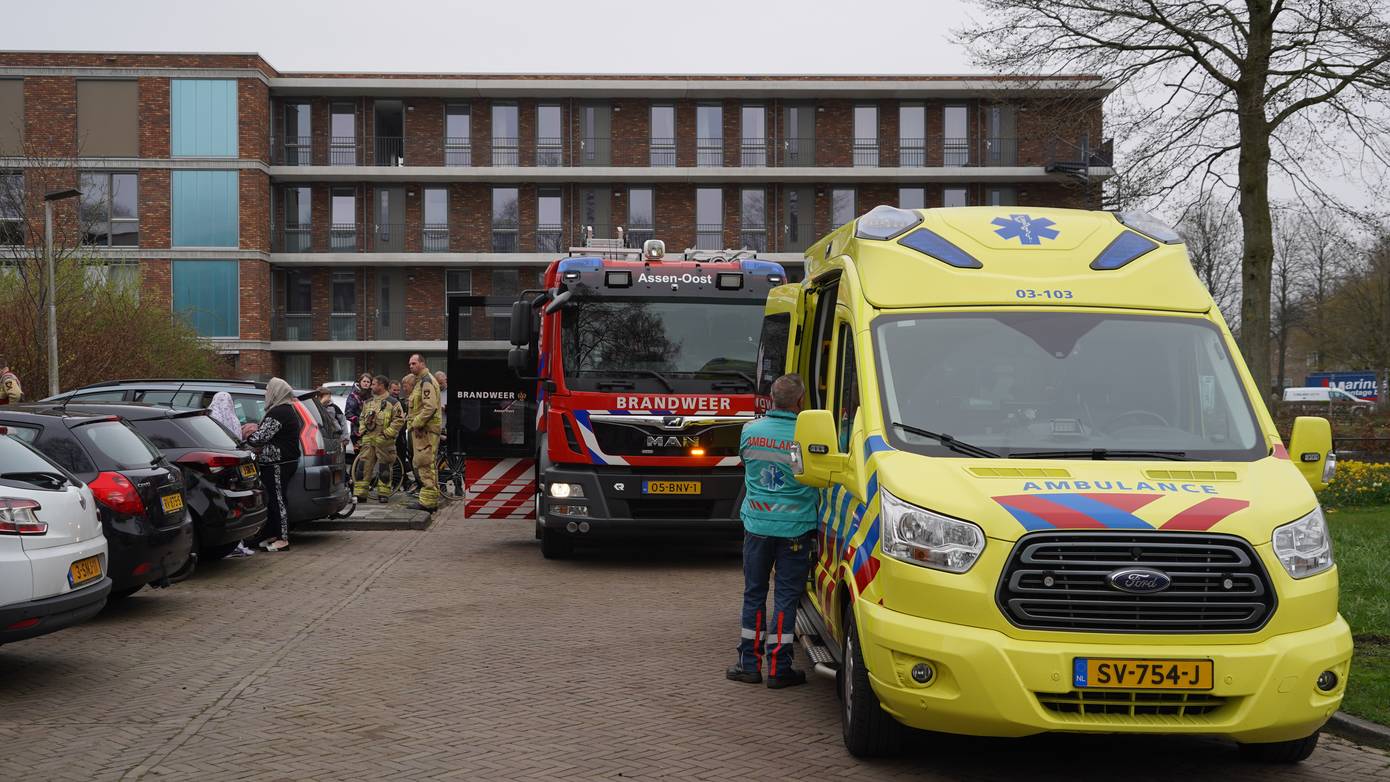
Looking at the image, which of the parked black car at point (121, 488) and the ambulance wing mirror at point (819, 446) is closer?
the ambulance wing mirror at point (819, 446)

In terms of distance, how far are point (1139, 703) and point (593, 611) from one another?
5614 mm

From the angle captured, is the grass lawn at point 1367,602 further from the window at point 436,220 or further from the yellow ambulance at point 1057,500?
the window at point 436,220

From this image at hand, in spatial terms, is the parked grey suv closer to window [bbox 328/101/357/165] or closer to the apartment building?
the apartment building

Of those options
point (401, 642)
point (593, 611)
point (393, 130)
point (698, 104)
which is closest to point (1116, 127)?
point (593, 611)

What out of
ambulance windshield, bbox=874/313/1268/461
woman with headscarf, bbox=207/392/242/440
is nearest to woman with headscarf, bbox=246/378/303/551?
woman with headscarf, bbox=207/392/242/440

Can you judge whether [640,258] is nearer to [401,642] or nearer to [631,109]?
[401,642]

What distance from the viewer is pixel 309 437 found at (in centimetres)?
1420

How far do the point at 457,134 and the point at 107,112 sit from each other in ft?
37.6

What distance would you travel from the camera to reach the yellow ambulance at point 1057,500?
5.10 m

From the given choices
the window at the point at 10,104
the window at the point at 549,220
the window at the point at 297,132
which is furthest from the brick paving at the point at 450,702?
the window at the point at 10,104

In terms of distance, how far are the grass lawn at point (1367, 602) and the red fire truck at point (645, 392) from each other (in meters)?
5.29

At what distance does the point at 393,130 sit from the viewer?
45.6 meters

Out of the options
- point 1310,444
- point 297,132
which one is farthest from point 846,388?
point 297,132

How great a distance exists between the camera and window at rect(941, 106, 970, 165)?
1806 inches
